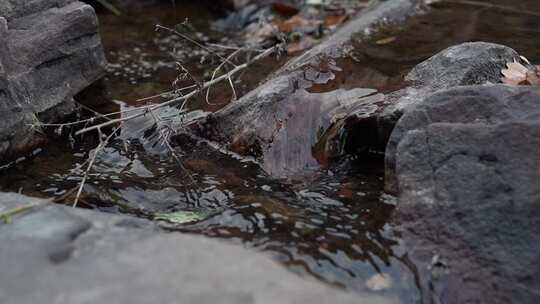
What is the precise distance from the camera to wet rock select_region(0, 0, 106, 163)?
11.9ft

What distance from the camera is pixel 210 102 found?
4457mm

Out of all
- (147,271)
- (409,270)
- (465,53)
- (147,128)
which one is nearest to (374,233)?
(409,270)

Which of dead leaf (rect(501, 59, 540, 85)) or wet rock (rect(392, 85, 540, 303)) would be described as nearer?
wet rock (rect(392, 85, 540, 303))

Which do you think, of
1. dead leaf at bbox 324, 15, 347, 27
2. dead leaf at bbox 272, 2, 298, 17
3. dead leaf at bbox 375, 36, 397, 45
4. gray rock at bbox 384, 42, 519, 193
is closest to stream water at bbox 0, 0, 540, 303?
dead leaf at bbox 375, 36, 397, 45

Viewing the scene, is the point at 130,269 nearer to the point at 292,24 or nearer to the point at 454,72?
the point at 454,72

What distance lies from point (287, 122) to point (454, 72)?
100 cm

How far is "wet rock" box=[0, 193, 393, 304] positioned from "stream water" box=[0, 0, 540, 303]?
409 millimetres

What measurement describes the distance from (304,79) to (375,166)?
1.02 metres

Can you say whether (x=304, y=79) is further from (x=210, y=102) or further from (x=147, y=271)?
(x=147, y=271)

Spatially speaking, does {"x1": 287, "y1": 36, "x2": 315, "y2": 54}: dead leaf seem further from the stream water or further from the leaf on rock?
the leaf on rock

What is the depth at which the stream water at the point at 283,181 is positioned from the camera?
8.68 ft

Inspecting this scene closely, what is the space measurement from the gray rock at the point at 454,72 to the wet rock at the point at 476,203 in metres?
0.62

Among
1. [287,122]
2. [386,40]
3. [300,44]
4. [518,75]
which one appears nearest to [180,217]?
[287,122]

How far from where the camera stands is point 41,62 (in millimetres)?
4188
